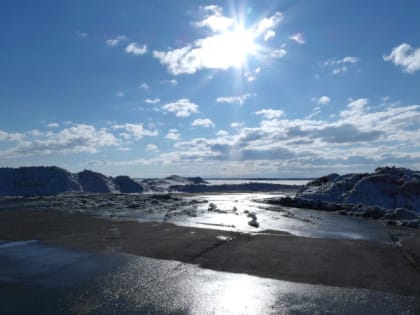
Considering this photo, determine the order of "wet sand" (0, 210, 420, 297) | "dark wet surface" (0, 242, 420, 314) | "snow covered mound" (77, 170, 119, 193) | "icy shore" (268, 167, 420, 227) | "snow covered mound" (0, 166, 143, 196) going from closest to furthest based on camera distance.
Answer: "dark wet surface" (0, 242, 420, 314), "wet sand" (0, 210, 420, 297), "icy shore" (268, 167, 420, 227), "snow covered mound" (0, 166, 143, 196), "snow covered mound" (77, 170, 119, 193)

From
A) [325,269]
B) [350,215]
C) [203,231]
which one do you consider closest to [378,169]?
[350,215]

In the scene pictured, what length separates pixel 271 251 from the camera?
7.65 m

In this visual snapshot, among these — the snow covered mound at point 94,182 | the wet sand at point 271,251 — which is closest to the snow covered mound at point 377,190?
the wet sand at point 271,251

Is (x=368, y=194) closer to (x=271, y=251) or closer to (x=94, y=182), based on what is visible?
(x=271, y=251)

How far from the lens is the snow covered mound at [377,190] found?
17656 mm

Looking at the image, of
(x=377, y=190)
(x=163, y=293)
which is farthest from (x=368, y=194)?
(x=163, y=293)

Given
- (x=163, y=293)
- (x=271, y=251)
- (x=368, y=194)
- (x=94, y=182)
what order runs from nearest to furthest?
1. (x=163, y=293)
2. (x=271, y=251)
3. (x=368, y=194)
4. (x=94, y=182)

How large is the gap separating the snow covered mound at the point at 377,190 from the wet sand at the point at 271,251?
7.13 metres

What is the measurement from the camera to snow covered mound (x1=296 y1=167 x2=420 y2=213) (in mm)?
17656

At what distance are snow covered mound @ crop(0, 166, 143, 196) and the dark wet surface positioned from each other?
52.7 m

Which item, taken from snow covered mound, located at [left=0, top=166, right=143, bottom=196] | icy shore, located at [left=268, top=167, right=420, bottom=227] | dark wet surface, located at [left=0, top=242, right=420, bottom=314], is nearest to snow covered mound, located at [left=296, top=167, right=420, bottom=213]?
icy shore, located at [left=268, top=167, right=420, bottom=227]

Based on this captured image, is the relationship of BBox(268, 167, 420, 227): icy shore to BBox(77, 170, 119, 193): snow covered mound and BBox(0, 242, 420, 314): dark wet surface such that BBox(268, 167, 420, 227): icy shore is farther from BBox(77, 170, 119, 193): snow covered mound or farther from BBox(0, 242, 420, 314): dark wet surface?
BBox(77, 170, 119, 193): snow covered mound

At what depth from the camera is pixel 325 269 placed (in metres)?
6.27

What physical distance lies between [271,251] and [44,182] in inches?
2290
